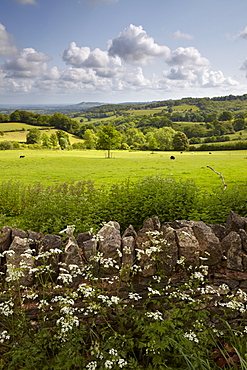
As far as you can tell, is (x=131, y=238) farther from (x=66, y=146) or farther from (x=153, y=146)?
(x=66, y=146)

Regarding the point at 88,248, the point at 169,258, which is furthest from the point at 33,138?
the point at 169,258

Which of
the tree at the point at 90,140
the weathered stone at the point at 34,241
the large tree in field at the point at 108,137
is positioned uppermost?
the weathered stone at the point at 34,241

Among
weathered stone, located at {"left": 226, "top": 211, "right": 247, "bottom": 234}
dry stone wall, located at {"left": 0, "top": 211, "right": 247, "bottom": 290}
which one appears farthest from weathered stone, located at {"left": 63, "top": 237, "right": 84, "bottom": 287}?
weathered stone, located at {"left": 226, "top": 211, "right": 247, "bottom": 234}

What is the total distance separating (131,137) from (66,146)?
98.6 feet

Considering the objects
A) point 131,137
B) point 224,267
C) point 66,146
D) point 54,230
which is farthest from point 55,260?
point 131,137

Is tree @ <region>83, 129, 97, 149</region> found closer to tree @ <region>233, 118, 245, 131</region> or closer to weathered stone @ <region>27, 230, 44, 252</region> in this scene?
tree @ <region>233, 118, 245, 131</region>

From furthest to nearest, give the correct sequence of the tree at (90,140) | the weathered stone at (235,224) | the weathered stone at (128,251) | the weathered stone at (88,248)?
the tree at (90,140), the weathered stone at (235,224), the weathered stone at (88,248), the weathered stone at (128,251)

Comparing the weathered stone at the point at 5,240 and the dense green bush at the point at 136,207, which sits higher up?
the weathered stone at the point at 5,240

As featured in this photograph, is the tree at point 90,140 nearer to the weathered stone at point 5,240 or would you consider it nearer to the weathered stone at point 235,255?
the weathered stone at point 5,240

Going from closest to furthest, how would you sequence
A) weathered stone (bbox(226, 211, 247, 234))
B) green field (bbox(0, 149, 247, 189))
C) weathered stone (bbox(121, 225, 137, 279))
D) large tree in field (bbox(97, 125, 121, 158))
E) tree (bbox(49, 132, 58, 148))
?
weathered stone (bbox(121, 225, 137, 279)), weathered stone (bbox(226, 211, 247, 234)), green field (bbox(0, 149, 247, 189)), large tree in field (bbox(97, 125, 121, 158)), tree (bbox(49, 132, 58, 148))

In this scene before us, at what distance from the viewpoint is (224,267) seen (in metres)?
4.50

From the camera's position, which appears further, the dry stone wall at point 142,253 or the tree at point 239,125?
the tree at point 239,125

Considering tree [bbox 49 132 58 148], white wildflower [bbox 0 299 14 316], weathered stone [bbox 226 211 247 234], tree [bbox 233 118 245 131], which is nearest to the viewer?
white wildflower [bbox 0 299 14 316]

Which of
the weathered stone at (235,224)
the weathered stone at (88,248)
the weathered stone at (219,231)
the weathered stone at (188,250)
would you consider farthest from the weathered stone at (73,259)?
the weathered stone at (235,224)
